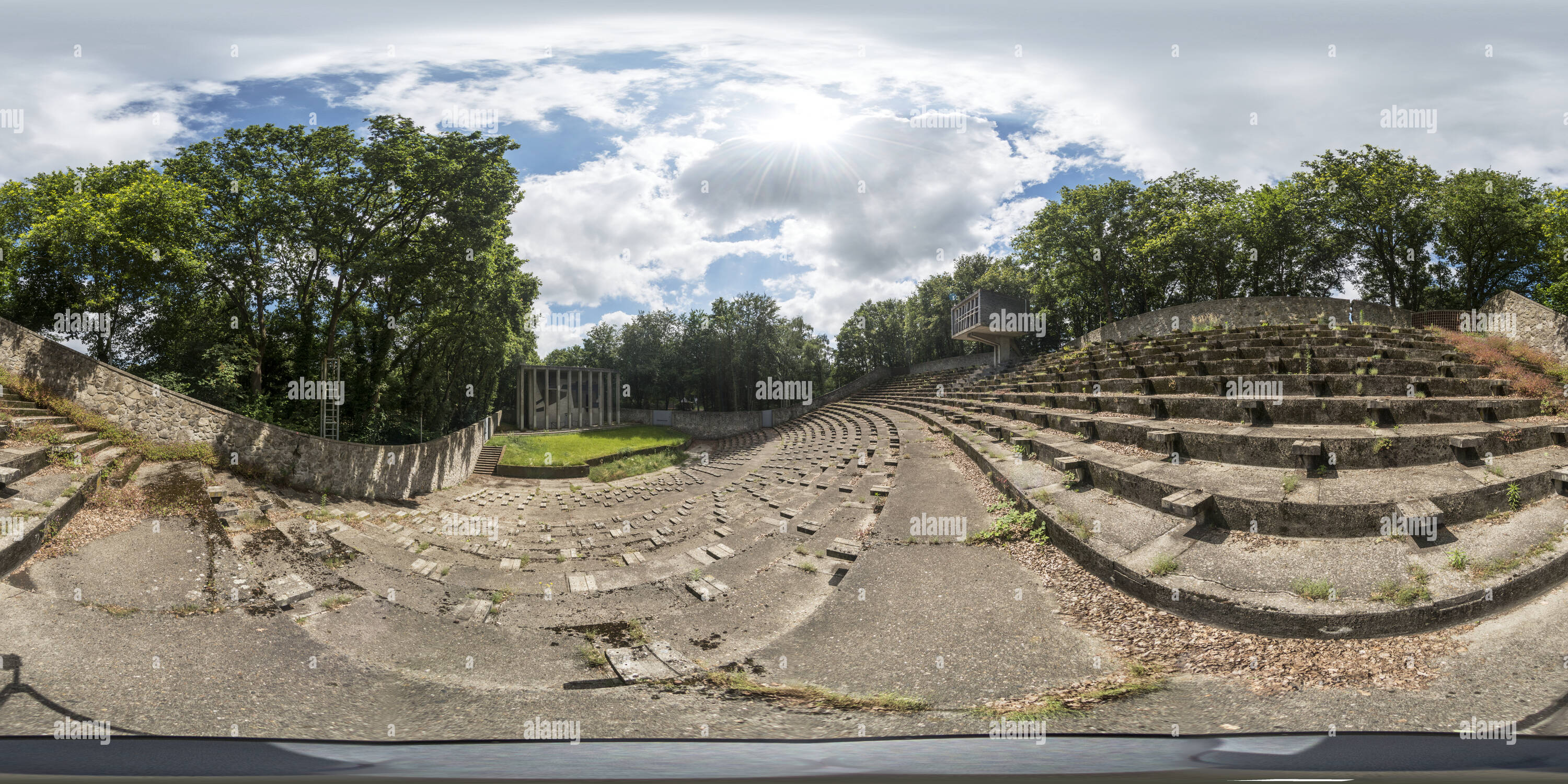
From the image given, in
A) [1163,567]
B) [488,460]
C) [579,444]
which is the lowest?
[488,460]

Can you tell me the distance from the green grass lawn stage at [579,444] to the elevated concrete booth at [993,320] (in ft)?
59.0

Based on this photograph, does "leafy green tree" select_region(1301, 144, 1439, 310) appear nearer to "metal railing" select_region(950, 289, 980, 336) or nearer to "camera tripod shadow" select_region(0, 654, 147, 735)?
"metal railing" select_region(950, 289, 980, 336)

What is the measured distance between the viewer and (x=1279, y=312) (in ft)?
57.1

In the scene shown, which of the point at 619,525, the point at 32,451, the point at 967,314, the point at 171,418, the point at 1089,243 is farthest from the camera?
the point at 967,314

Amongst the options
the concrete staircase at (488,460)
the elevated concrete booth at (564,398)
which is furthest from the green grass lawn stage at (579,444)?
the elevated concrete booth at (564,398)

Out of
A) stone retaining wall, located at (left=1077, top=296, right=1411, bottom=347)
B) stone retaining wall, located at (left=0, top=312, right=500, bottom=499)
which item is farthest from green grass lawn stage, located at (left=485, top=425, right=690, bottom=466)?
stone retaining wall, located at (left=1077, top=296, right=1411, bottom=347)

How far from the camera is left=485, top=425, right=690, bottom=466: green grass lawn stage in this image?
24.1 metres

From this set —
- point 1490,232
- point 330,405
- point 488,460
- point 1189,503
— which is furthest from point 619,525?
point 1490,232

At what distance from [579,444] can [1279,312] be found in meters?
29.2

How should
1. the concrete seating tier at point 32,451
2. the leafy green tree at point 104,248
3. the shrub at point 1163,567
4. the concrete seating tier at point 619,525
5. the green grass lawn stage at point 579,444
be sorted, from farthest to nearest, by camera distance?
1. the green grass lawn stage at point 579,444
2. the leafy green tree at point 104,248
3. the concrete seating tier at point 619,525
4. the concrete seating tier at point 32,451
5. the shrub at point 1163,567

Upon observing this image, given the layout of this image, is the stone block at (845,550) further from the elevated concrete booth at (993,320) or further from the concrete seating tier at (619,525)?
the elevated concrete booth at (993,320)

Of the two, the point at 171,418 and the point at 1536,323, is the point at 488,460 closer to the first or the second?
the point at 171,418

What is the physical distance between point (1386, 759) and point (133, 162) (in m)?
20.0

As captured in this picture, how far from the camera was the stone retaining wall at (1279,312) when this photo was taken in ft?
55.7
